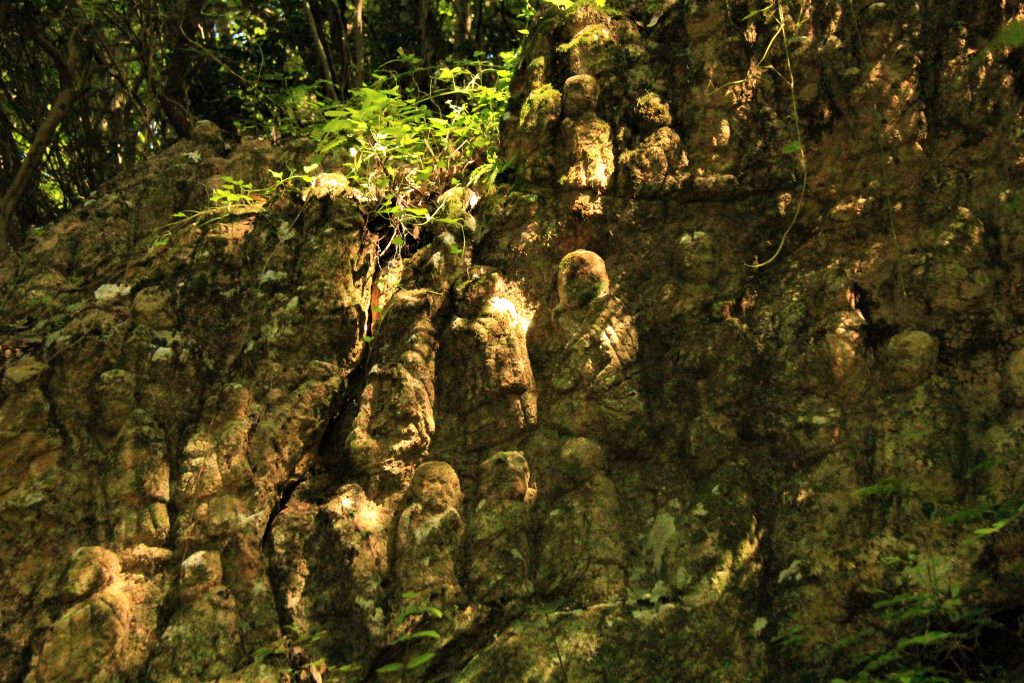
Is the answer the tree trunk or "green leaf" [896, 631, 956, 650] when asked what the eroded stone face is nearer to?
"green leaf" [896, 631, 956, 650]

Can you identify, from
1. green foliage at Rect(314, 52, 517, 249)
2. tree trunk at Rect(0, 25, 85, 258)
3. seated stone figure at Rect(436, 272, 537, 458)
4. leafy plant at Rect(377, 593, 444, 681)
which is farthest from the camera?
tree trunk at Rect(0, 25, 85, 258)

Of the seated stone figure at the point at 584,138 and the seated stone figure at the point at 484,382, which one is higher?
the seated stone figure at the point at 584,138

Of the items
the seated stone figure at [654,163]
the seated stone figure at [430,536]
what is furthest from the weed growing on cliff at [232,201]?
the seated stone figure at [430,536]

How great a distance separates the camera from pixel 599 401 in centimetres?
364

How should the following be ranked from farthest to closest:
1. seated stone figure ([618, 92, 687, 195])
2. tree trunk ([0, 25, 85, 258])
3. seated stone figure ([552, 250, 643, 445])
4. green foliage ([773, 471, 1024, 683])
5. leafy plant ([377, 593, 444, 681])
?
1. tree trunk ([0, 25, 85, 258])
2. seated stone figure ([618, 92, 687, 195])
3. seated stone figure ([552, 250, 643, 445])
4. leafy plant ([377, 593, 444, 681])
5. green foliage ([773, 471, 1024, 683])

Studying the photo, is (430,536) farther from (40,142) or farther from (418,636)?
(40,142)

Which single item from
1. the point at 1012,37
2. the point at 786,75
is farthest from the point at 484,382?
the point at 1012,37

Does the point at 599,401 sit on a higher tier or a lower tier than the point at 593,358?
lower

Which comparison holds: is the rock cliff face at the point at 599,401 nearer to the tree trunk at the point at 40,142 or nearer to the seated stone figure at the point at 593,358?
the seated stone figure at the point at 593,358

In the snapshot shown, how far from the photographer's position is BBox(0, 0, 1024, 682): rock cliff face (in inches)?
124

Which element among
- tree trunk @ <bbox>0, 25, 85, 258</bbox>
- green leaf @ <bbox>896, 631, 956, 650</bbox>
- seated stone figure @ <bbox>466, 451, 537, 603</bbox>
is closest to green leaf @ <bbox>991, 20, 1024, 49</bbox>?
green leaf @ <bbox>896, 631, 956, 650</bbox>

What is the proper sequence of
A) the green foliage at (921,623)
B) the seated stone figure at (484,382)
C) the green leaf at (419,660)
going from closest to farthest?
the green foliage at (921,623), the green leaf at (419,660), the seated stone figure at (484,382)

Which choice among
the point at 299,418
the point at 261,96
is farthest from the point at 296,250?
the point at 261,96

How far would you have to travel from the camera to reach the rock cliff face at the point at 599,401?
3.15 metres
